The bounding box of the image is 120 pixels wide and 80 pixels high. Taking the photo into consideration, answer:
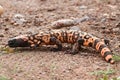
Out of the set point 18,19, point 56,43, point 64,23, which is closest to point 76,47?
point 56,43

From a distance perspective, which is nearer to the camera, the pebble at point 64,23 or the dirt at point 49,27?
the dirt at point 49,27

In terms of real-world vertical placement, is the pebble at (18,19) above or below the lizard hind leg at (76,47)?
above

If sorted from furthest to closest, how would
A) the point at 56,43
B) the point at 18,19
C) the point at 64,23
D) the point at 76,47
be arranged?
the point at 18,19 < the point at 64,23 < the point at 56,43 < the point at 76,47

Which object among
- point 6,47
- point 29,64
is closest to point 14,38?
point 6,47

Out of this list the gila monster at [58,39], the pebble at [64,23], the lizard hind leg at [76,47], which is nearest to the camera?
the lizard hind leg at [76,47]

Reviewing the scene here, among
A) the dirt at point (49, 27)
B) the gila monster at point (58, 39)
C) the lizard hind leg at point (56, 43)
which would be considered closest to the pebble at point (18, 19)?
the dirt at point (49, 27)

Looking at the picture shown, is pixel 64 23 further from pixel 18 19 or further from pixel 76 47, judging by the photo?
pixel 76 47

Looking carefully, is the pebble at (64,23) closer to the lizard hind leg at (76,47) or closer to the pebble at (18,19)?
the pebble at (18,19)
